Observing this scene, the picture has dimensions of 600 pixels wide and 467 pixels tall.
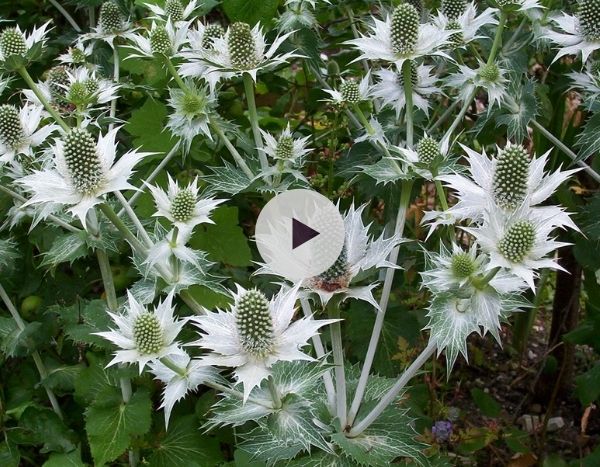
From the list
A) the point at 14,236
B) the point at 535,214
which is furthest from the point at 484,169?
the point at 14,236

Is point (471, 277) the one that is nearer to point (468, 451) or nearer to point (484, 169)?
point (484, 169)

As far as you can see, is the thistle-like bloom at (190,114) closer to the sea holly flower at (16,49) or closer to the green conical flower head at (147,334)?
the sea holly flower at (16,49)

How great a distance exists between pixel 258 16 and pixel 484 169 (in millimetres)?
875

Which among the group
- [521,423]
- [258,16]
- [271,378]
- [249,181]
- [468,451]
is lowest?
[521,423]

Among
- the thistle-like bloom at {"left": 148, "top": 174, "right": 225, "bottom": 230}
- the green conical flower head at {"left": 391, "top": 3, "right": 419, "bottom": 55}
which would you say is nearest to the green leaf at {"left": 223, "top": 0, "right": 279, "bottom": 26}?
the green conical flower head at {"left": 391, "top": 3, "right": 419, "bottom": 55}

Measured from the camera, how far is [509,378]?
2799 millimetres

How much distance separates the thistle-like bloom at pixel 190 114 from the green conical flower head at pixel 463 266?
2.40 ft

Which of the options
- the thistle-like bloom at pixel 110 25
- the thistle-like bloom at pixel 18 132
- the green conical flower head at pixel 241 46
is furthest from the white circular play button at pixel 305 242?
the thistle-like bloom at pixel 110 25

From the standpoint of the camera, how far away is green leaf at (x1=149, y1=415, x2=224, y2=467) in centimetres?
188

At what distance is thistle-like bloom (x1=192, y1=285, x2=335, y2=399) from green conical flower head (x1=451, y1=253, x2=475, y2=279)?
31 centimetres

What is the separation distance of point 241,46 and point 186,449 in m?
1.04

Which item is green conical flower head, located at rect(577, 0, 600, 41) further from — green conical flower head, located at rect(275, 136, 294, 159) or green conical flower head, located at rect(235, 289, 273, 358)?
green conical flower head, located at rect(235, 289, 273, 358)

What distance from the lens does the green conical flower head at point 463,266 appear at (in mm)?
1416

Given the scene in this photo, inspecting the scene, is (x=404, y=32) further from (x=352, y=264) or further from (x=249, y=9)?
(x=352, y=264)
